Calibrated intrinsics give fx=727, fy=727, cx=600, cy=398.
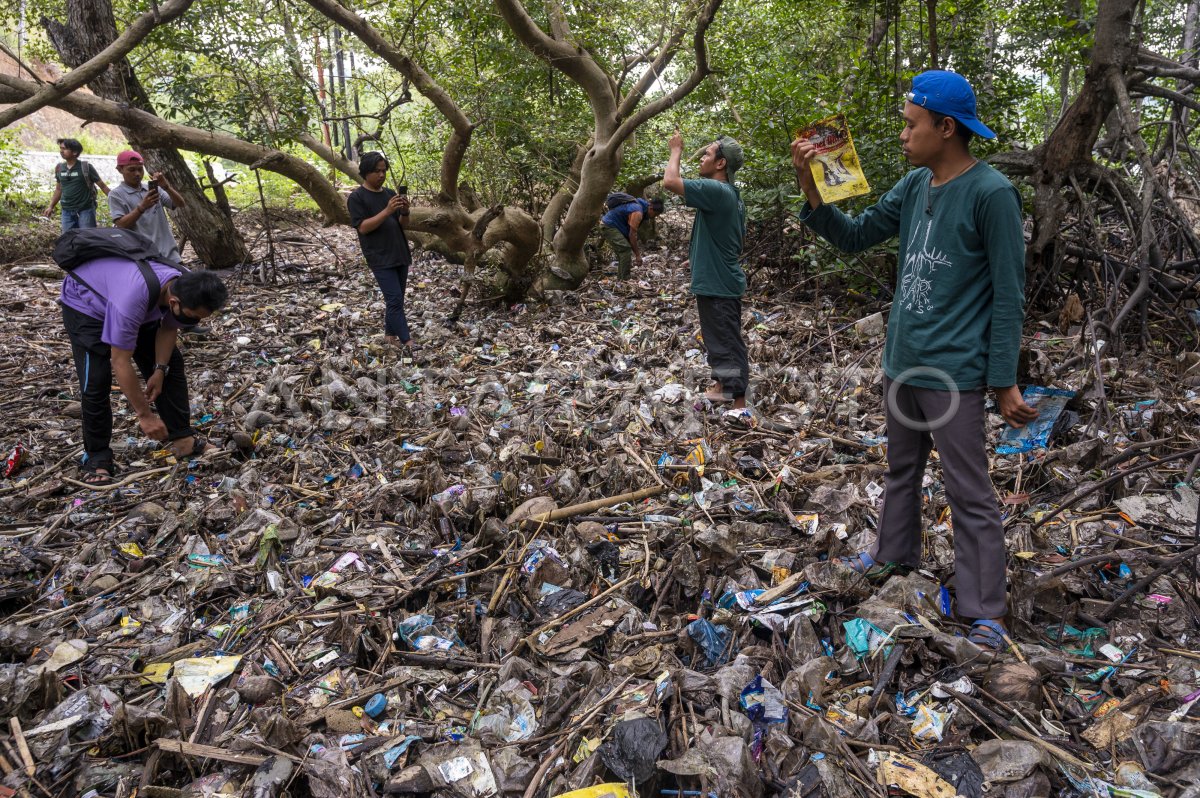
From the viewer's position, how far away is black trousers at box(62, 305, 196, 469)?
3.89 metres

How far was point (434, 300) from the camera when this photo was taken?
7.75 m

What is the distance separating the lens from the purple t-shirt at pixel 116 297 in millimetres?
3688

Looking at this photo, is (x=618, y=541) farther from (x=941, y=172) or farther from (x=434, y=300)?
(x=434, y=300)

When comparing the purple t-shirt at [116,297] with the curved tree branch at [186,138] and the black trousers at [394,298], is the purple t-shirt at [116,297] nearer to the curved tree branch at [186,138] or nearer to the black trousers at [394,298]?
the curved tree branch at [186,138]

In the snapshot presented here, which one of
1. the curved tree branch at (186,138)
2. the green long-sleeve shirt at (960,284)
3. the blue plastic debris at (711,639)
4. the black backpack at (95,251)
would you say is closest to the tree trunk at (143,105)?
the curved tree branch at (186,138)

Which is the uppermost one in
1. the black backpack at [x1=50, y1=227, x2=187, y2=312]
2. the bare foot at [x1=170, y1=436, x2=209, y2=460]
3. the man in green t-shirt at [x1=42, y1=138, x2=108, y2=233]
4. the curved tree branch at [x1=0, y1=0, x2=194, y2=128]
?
the curved tree branch at [x1=0, y1=0, x2=194, y2=128]

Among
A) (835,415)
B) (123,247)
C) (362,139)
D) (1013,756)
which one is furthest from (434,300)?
(1013,756)

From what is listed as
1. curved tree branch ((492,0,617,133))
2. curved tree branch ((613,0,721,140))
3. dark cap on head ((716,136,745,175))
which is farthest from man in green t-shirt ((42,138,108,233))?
dark cap on head ((716,136,745,175))

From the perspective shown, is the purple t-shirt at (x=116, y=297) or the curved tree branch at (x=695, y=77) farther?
the curved tree branch at (x=695, y=77)

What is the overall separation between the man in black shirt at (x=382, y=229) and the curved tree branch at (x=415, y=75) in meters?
1.47

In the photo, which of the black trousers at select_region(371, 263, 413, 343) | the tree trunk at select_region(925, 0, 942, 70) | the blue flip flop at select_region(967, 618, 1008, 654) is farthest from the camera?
the black trousers at select_region(371, 263, 413, 343)

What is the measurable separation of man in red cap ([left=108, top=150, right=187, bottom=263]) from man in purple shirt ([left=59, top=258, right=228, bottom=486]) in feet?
4.89

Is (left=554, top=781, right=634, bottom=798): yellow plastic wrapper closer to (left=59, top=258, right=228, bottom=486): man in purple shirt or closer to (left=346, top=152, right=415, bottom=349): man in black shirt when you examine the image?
(left=59, top=258, right=228, bottom=486): man in purple shirt

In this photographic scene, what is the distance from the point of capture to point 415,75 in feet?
22.7
